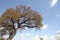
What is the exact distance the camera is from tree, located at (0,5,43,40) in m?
28.7

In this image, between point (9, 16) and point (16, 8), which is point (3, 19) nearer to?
point (9, 16)

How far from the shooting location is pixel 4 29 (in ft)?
96.5

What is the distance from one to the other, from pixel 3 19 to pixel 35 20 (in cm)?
568

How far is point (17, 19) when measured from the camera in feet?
94.6

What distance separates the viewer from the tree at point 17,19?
28.7m

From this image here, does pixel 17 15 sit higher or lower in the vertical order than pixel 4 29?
higher

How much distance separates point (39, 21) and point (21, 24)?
3587 mm

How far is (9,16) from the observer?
2848cm

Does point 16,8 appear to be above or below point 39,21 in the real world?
above

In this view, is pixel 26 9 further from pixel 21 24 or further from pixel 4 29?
pixel 4 29

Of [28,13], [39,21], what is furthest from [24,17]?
[39,21]

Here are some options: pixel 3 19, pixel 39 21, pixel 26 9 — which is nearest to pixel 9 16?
pixel 3 19

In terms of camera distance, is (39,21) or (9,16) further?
(39,21)

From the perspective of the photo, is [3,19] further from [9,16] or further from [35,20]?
[35,20]
